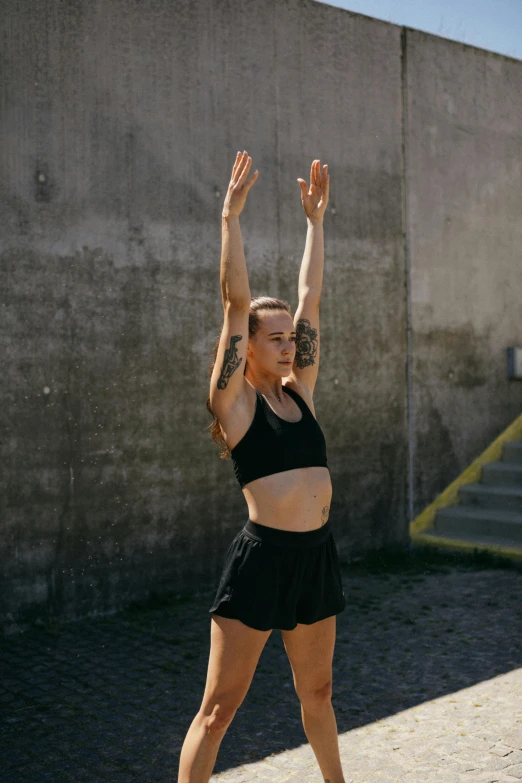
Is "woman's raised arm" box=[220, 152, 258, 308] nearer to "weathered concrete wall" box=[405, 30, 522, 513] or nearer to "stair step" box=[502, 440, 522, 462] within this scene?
"weathered concrete wall" box=[405, 30, 522, 513]

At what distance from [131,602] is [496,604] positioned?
2.70 meters

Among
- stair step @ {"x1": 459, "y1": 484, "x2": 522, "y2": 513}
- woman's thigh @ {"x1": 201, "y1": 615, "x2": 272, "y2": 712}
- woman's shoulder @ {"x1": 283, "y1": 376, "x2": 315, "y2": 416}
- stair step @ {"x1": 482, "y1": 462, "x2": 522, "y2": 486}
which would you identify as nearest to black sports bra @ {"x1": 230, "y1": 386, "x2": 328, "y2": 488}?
woman's shoulder @ {"x1": 283, "y1": 376, "x2": 315, "y2": 416}

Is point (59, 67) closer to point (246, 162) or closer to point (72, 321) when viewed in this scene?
point (72, 321)

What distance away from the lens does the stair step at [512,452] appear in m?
9.38

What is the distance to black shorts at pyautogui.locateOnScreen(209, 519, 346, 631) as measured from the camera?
3209 millimetres

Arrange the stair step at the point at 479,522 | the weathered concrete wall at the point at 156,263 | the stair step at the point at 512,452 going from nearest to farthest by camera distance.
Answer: the weathered concrete wall at the point at 156,263 < the stair step at the point at 479,522 < the stair step at the point at 512,452

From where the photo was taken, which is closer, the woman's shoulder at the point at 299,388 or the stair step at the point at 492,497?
the woman's shoulder at the point at 299,388

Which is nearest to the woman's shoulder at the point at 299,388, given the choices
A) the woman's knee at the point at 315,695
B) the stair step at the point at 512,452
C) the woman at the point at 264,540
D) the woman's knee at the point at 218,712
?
the woman at the point at 264,540

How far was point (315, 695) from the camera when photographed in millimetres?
3365

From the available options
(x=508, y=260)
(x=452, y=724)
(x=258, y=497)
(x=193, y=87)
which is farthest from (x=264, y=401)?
(x=508, y=260)

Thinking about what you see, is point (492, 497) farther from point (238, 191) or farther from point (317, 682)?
point (238, 191)

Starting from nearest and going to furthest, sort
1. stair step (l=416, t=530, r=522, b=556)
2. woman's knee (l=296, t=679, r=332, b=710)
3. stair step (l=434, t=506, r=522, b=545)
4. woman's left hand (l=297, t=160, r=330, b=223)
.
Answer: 1. woman's knee (l=296, t=679, r=332, b=710)
2. woman's left hand (l=297, t=160, r=330, b=223)
3. stair step (l=416, t=530, r=522, b=556)
4. stair step (l=434, t=506, r=522, b=545)

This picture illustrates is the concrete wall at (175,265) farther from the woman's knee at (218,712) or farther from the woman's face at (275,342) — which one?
the woman's knee at (218,712)

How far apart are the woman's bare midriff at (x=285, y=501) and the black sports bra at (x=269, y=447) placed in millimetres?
29
